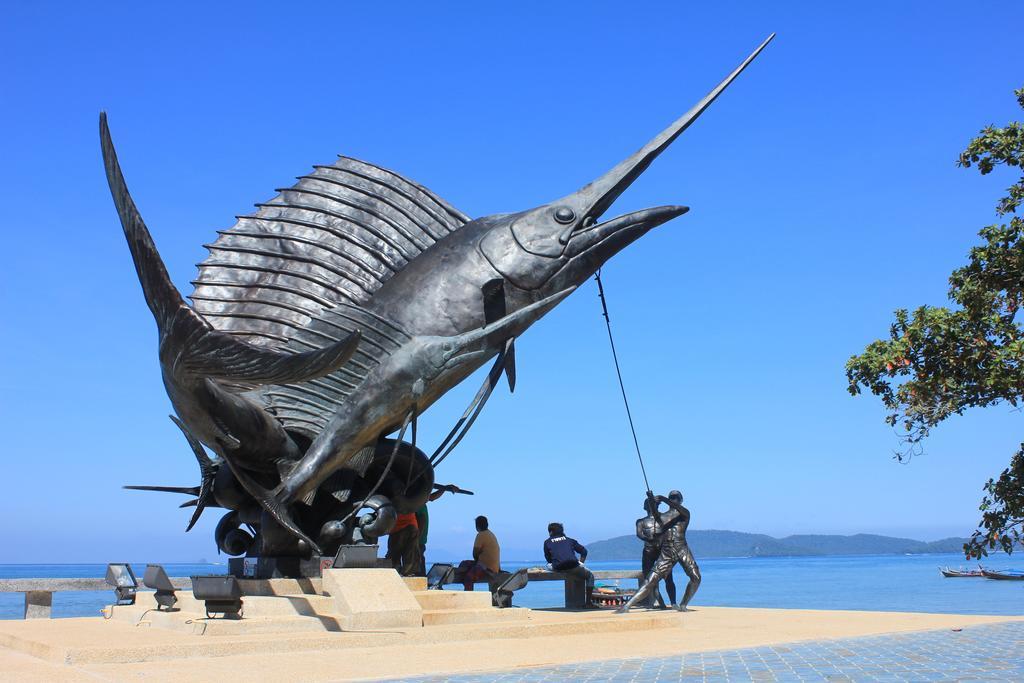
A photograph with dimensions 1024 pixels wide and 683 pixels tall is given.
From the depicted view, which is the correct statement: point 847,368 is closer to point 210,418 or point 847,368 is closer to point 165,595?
point 210,418

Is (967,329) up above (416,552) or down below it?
above

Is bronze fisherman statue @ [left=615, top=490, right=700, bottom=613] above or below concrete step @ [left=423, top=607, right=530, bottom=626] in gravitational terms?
above

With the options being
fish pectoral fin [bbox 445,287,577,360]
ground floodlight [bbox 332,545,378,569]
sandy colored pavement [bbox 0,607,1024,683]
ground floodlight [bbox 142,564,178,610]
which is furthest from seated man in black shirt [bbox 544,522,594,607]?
ground floodlight [bbox 142,564,178,610]

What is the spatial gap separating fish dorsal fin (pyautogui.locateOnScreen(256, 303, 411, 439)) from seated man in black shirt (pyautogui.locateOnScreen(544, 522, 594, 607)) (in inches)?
157

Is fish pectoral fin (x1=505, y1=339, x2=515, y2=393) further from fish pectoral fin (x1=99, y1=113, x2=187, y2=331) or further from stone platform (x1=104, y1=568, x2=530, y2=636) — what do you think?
fish pectoral fin (x1=99, y1=113, x2=187, y2=331)

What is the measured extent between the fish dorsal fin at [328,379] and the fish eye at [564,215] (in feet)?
8.83

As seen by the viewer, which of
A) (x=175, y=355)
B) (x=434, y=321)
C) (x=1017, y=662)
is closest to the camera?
(x=1017, y=662)

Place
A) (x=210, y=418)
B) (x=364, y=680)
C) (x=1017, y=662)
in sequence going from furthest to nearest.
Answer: (x=210, y=418) → (x=1017, y=662) → (x=364, y=680)

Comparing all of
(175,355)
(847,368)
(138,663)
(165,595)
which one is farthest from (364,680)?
(847,368)

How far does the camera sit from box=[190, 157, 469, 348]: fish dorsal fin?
12.9 m

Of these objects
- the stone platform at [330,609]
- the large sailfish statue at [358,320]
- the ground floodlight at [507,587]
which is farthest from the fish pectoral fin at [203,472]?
the ground floodlight at [507,587]

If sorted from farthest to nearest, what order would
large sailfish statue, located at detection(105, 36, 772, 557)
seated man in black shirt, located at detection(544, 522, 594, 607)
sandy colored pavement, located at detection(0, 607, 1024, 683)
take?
seated man in black shirt, located at detection(544, 522, 594, 607), large sailfish statue, located at detection(105, 36, 772, 557), sandy colored pavement, located at detection(0, 607, 1024, 683)

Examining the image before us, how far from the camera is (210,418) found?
1123 centimetres

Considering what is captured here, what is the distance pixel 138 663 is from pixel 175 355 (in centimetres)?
287
